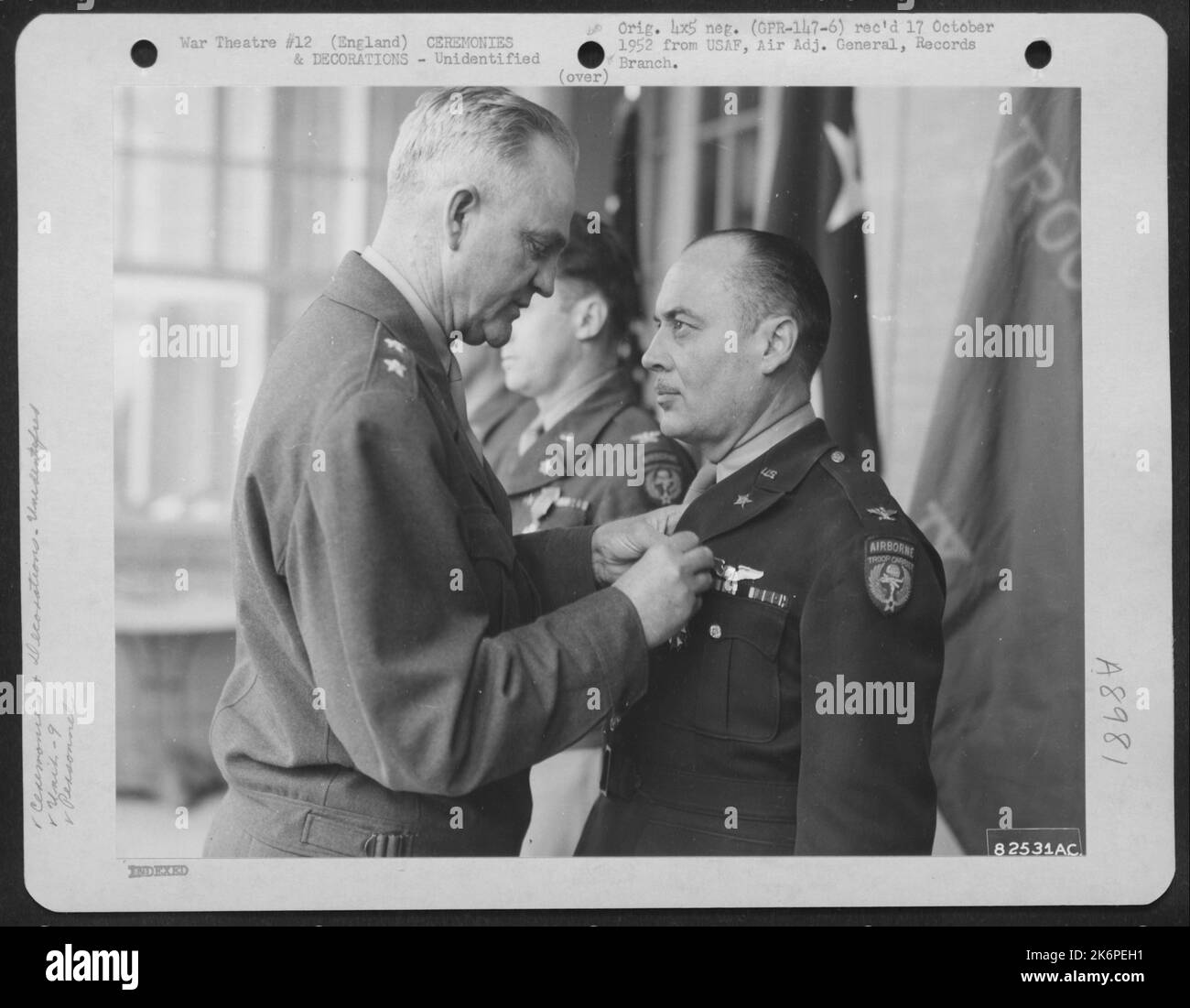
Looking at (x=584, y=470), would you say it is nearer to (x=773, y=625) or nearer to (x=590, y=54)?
(x=773, y=625)

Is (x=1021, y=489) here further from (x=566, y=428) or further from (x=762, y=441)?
(x=566, y=428)

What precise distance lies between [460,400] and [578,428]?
0.48 ft

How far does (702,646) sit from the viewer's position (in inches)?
52.4

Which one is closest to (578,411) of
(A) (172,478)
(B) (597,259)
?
(B) (597,259)

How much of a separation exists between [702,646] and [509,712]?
0.79 feet

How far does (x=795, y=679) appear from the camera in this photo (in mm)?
1317

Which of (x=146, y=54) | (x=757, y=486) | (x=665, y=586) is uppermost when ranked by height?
(x=146, y=54)

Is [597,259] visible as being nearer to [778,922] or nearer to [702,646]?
[702,646]

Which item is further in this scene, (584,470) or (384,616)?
(584,470)

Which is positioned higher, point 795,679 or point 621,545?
point 621,545

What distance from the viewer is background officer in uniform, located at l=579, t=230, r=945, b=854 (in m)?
1.32

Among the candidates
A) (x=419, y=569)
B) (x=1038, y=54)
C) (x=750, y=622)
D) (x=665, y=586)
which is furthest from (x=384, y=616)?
(x=1038, y=54)

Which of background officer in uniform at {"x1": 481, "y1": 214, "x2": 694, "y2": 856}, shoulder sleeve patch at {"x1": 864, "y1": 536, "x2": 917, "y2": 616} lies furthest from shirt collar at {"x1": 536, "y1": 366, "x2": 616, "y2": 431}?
shoulder sleeve patch at {"x1": 864, "y1": 536, "x2": 917, "y2": 616}

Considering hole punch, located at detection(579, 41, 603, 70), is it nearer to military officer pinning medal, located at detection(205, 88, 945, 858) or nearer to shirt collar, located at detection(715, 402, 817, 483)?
military officer pinning medal, located at detection(205, 88, 945, 858)
